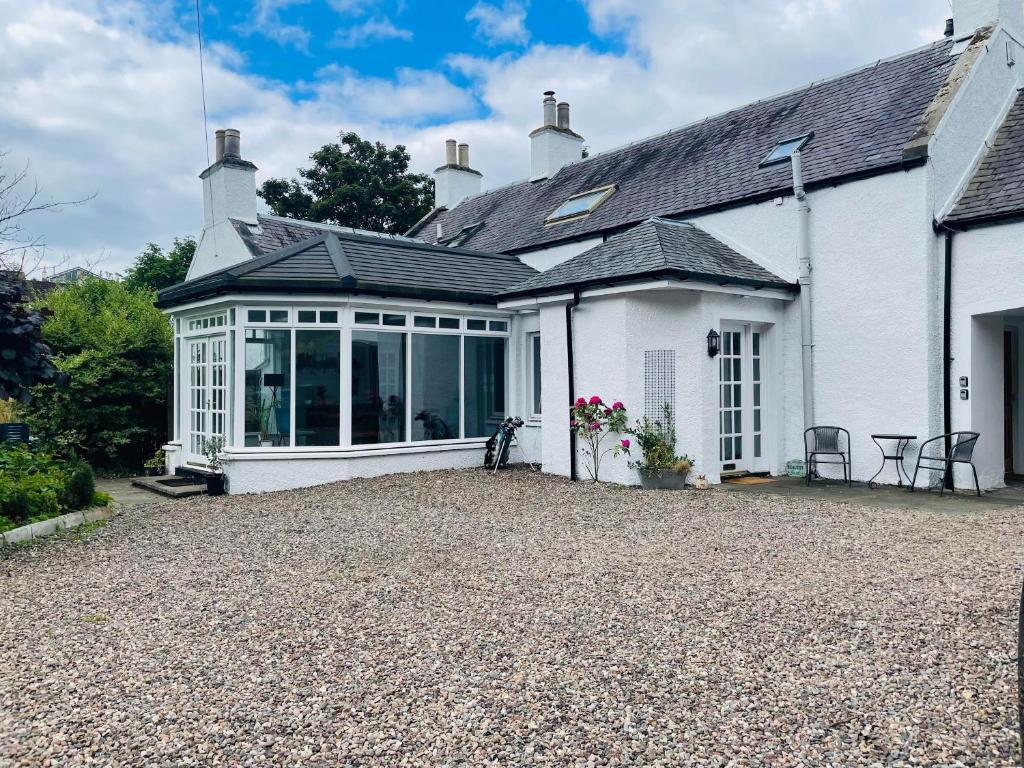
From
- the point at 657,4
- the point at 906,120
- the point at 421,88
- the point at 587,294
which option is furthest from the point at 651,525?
the point at 421,88

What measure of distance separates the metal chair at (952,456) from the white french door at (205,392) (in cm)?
984

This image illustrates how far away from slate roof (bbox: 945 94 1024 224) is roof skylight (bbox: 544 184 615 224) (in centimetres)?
686

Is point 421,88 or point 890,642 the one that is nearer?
point 890,642

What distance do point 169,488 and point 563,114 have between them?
14130 millimetres

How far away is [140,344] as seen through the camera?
45.1ft

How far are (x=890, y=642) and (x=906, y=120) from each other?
9246 millimetres

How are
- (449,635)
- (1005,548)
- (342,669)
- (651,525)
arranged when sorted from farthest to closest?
1. (651,525)
2. (1005,548)
3. (449,635)
4. (342,669)

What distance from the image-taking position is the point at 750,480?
10.8 metres

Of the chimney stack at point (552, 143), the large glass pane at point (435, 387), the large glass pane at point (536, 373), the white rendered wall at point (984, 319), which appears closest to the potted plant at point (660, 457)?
the large glass pane at point (536, 373)

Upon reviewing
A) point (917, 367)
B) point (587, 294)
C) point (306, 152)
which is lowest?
point (917, 367)

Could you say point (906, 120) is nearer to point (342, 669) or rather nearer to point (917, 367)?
point (917, 367)

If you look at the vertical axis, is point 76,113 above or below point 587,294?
above

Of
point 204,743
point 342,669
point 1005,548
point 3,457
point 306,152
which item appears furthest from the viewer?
point 306,152

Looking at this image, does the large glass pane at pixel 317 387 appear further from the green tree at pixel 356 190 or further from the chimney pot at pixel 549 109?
the green tree at pixel 356 190
